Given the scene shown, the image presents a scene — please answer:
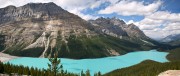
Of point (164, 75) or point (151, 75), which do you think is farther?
point (151, 75)

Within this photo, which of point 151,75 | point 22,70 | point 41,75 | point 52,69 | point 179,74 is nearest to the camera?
point 179,74

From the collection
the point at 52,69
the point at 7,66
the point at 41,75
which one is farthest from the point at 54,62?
the point at 7,66

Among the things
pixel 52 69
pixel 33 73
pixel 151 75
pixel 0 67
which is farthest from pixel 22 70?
pixel 151 75

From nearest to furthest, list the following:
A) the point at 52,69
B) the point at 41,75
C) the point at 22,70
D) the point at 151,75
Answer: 1. the point at 52,69
2. the point at 41,75
3. the point at 22,70
4. the point at 151,75

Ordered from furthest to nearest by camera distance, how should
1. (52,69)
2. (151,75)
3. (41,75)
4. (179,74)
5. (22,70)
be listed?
(151,75), (22,70), (41,75), (52,69), (179,74)

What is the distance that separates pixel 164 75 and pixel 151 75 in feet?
323

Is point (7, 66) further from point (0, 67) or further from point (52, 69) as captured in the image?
point (52, 69)

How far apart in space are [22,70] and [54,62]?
223ft

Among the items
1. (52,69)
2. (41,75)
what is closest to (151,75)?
(41,75)

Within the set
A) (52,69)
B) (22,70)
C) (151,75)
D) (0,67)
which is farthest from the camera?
(151,75)

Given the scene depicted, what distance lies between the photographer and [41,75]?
152875mm

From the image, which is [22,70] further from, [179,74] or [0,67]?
[179,74]

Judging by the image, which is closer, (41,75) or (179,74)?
(179,74)

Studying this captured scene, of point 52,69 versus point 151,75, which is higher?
point 52,69
